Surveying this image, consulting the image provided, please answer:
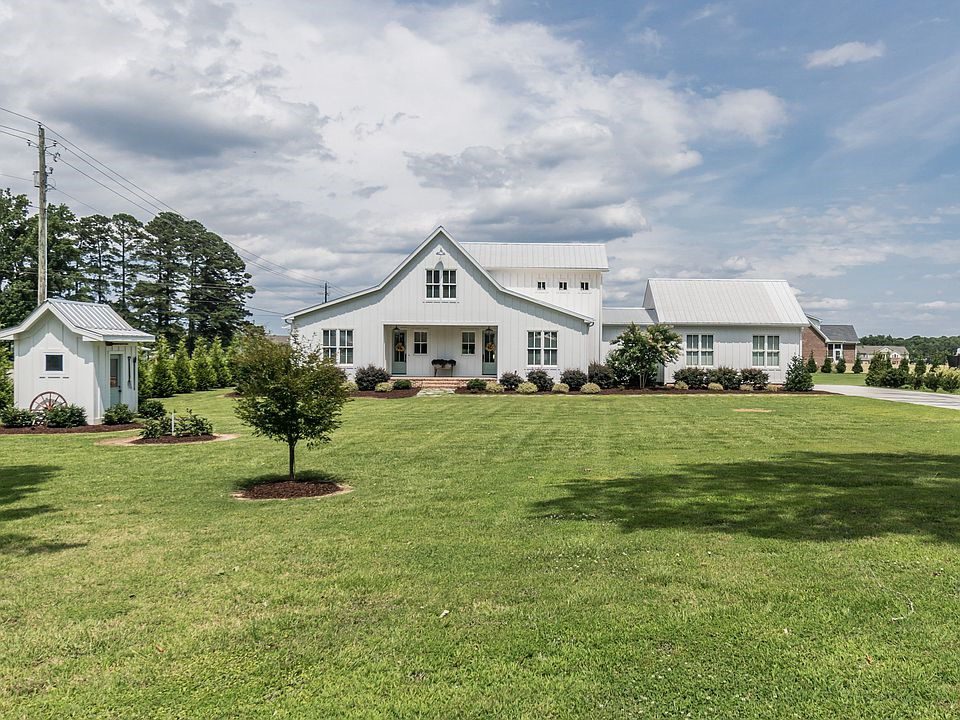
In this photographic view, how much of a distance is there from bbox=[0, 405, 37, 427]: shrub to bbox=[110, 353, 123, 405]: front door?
6.73 feet

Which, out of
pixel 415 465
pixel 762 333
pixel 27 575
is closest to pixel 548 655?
pixel 27 575

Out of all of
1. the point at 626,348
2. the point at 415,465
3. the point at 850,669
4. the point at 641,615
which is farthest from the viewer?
the point at 626,348

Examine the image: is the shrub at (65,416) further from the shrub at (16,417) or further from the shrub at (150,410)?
the shrub at (150,410)

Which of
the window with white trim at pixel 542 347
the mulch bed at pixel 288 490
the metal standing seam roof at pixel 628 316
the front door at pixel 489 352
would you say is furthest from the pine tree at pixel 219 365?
the mulch bed at pixel 288 490

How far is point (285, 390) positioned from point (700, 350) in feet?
102

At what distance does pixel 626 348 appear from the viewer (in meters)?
33.7

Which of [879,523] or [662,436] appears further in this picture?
[662,436]

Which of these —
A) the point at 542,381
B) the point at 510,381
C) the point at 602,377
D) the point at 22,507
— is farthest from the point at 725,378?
the point at 22,507

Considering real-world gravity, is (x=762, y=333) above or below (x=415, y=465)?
above

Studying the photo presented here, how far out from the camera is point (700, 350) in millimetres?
37312

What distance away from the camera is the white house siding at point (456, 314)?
3384 cm

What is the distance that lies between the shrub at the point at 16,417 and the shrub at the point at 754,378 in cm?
3037

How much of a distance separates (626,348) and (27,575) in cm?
2975

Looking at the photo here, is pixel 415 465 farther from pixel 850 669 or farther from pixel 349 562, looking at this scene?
pixel 850 669
